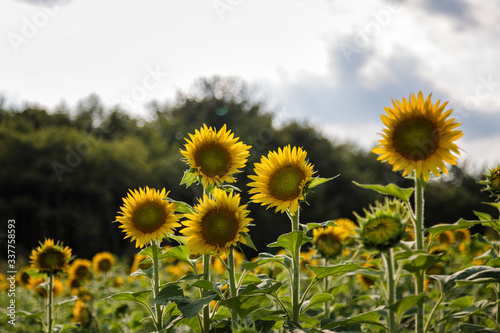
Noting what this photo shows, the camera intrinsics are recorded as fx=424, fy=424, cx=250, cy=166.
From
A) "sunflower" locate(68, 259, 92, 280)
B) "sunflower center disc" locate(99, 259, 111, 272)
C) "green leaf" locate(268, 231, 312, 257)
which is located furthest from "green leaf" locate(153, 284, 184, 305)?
"sunflower center disc" locate(99, 259, 111, 272)

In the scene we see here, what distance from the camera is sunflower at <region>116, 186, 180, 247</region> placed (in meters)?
2.32

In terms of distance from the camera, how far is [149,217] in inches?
92.7

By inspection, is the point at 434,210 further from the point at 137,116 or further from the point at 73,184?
the point at 137,116

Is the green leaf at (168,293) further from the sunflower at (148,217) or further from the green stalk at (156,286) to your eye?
the sunflower at (148,217)

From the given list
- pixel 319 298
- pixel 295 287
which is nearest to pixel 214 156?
pixel 295 287

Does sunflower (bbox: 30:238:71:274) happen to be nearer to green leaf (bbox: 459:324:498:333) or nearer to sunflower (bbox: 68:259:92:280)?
sunflower (bbox: 68:259:92:280)

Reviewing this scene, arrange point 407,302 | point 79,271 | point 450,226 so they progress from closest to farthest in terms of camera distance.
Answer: point 407,302 → point 450,226 → point 79,271

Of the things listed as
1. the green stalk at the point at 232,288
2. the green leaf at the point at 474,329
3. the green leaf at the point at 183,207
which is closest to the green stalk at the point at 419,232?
the green leaf at the point at 474,329

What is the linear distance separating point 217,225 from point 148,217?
0.51 meters

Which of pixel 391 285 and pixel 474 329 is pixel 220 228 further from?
pixel 474 329

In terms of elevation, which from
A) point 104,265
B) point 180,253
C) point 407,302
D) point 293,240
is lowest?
point 407,302

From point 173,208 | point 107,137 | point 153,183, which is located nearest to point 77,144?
point 153,183

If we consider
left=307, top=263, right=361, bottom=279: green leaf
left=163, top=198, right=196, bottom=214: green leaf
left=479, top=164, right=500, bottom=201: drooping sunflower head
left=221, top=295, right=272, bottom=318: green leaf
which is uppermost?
left=163, top=198, right=196, bottom=214: green leaf

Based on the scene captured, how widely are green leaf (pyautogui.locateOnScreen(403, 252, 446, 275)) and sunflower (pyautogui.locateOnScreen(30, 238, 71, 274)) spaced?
2569mm
